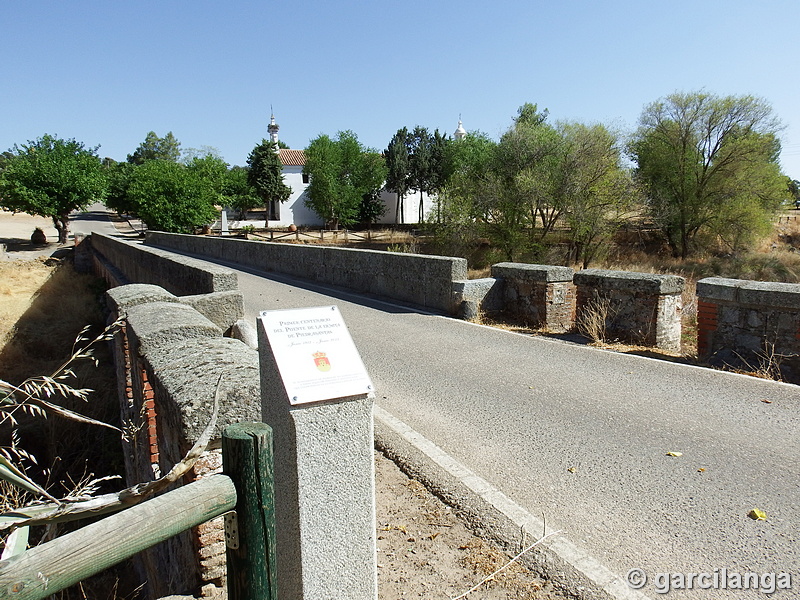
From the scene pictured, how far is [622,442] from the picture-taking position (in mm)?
4547

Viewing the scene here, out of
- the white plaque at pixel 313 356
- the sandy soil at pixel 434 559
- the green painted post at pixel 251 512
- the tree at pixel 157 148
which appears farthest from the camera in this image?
the tree at pixel 157 148

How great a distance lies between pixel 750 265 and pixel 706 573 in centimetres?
2954

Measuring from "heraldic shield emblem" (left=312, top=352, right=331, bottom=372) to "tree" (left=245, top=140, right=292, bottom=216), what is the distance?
55.7m

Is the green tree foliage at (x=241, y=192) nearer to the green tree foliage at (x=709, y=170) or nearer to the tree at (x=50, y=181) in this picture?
the tree at (x=50, y=181)

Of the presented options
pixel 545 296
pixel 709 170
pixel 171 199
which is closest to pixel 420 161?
pixel 171 199

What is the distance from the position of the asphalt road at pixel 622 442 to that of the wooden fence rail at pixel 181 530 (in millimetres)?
2033

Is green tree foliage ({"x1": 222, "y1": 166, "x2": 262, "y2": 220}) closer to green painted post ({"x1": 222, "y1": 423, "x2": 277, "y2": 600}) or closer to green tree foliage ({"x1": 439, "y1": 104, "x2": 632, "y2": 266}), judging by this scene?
green tree foliage ({"x1": 439, "y1": 104, "x2": 632, "y2": 266})

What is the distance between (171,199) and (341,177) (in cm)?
2173

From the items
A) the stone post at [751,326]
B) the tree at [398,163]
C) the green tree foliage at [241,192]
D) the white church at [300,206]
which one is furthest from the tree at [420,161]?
the stone post at [751,326]

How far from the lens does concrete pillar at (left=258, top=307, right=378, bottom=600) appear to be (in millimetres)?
2061

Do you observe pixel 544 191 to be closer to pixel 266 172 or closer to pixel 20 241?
pixel 266 172

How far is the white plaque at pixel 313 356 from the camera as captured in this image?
2.06m

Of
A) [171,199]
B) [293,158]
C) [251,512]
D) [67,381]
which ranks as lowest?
[67,381]

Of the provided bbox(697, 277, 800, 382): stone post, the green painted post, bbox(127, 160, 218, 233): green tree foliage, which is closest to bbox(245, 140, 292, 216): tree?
bbox(127, 160, 218, 233): green tree foliage
